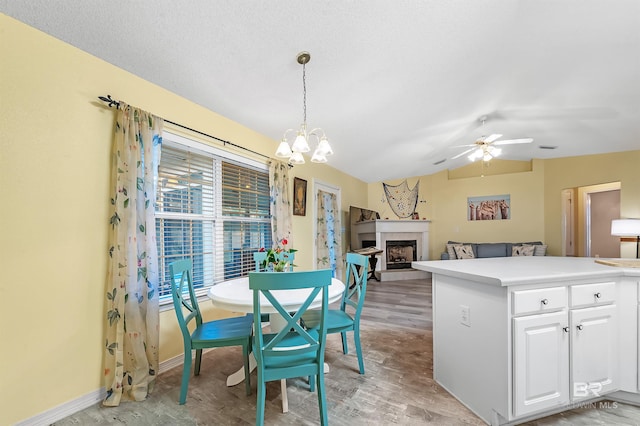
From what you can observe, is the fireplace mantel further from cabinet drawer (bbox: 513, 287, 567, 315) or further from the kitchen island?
cabinet drawer (bbox: 513, 287, 567, 315)

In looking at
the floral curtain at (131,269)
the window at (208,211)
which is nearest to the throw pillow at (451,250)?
the window at (208,211)

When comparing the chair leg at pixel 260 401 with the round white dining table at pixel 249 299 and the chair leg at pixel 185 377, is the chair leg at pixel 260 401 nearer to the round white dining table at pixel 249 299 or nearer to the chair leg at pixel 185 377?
the round white dining table at pixel 249 299

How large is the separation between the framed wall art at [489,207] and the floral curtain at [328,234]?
3577 mm

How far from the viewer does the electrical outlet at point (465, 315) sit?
1606 millimetres

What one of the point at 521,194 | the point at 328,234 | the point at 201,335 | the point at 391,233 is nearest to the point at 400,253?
the point at 391,233

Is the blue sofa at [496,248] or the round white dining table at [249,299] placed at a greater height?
the round white dining table at [249,299]

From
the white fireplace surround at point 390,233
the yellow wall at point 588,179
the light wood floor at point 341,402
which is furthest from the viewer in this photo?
the white fireplace surround at point 390,233

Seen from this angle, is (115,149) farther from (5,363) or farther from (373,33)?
(373,33)

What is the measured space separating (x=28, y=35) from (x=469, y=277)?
118 inches

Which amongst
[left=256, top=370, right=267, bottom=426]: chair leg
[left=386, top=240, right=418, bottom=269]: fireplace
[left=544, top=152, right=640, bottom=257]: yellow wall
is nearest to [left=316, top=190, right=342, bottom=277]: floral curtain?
[left=386, top=240, right=418, bottom=269]: fireplace

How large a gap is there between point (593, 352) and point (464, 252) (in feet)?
14.9

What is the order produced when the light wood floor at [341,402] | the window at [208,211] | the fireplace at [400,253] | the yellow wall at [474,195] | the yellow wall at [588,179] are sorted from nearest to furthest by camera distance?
the light wood floor at [341,402] → the window at [208,211] → the yellow wall at [588,179] → the yellow wall at [474,195] → the fireplace at [400,253]

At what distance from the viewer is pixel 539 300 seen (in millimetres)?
1425

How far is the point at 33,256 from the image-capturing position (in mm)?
1498
